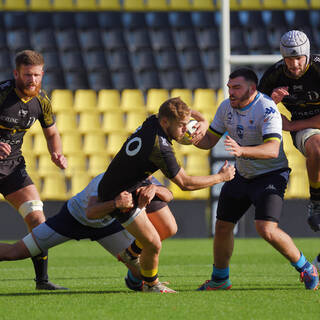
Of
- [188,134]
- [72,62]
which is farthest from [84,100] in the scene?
[188,134]

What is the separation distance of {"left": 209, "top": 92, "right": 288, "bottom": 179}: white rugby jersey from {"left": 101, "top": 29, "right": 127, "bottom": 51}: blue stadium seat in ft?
34.1

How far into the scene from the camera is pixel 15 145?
21.8 feet

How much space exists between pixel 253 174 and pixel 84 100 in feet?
30.1

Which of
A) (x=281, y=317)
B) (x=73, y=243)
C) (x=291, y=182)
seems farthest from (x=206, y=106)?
(x=281, y=317)

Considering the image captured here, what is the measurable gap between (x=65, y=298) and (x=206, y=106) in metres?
9.34

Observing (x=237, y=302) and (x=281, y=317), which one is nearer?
(x=281, y=317)

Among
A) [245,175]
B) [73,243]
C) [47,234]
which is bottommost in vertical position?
[73,243]

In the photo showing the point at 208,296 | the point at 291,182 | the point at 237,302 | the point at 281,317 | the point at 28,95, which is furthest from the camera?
the point at 291,182

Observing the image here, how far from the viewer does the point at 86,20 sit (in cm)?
1634

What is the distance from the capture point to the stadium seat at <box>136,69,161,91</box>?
16.1 m

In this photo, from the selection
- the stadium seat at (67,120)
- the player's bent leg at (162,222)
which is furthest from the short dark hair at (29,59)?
the stadium seat at (67,120)

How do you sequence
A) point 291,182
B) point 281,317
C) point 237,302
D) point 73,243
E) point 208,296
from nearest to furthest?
point 281,317 < point 237,302 < point 208,296 < point 73,243 < point 291,182

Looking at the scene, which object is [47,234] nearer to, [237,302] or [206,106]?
[237,302]

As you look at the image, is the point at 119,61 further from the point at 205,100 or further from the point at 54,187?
the point at 54,187
